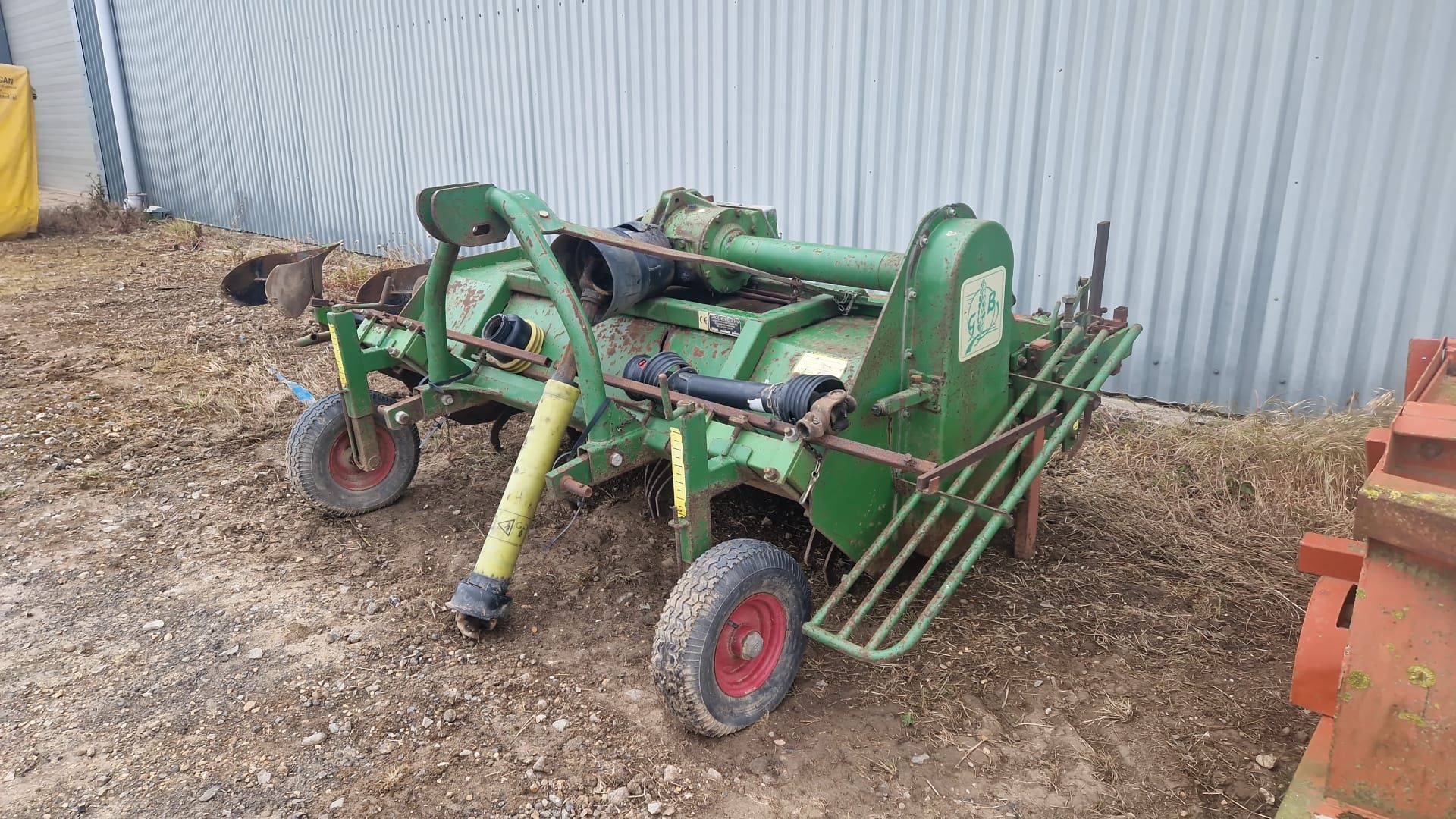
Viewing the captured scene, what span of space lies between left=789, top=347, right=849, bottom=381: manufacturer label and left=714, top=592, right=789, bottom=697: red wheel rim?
2.53 ft

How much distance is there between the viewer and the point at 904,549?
2.68 meters

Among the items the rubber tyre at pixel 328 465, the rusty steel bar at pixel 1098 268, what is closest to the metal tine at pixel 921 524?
the rusty steel bar at pixel 1098 268

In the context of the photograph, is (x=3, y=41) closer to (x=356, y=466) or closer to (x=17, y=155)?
(x=17, y=155)

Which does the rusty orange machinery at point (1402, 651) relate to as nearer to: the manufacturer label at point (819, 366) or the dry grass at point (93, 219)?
the manufacturer label at point (819, 366)

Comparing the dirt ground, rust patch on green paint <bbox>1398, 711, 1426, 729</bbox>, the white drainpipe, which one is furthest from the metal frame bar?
the white drainpipe

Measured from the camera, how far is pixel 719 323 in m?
3.36

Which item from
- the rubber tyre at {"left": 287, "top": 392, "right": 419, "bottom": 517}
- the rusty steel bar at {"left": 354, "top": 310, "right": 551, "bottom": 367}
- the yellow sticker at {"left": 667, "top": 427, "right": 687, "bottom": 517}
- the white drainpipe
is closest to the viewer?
the yellow sticker at {"left": 667, "top": 427, "right": 687, "bottom": 517}

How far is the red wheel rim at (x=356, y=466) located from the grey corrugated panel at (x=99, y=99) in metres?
12.2

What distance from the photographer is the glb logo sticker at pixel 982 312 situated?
299 cm

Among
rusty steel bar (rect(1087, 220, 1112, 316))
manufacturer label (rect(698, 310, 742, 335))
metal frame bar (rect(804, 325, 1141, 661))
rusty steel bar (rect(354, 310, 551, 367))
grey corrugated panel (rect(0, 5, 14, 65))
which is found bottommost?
metal frame bar (rect(804, 325, 1141, 661))

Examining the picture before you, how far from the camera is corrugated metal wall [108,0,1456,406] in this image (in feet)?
13.3

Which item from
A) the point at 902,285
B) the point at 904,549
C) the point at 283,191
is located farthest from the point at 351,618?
the point at 283,191

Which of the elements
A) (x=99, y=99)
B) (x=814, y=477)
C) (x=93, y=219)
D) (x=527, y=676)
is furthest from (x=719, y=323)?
(x=99, y=99)

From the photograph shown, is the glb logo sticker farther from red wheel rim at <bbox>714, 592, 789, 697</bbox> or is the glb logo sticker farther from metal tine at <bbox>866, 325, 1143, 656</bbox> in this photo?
red wheel rim at <bbox>714, 592, 789, 697</bbox>
